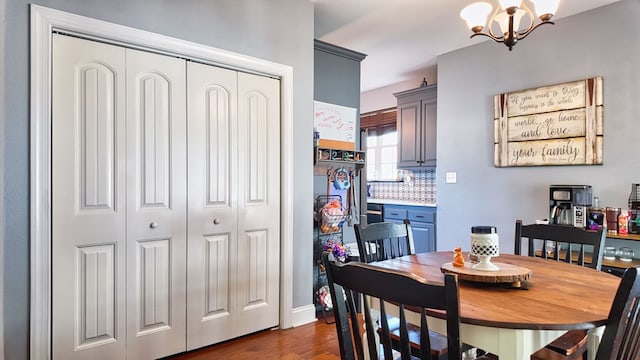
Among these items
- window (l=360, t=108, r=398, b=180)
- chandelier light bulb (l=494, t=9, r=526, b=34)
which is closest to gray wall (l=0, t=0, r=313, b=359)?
chandelier light bulb (l=494, t=9, r=526, b=34)

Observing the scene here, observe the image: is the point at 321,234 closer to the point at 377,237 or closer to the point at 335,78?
the point at 377,237

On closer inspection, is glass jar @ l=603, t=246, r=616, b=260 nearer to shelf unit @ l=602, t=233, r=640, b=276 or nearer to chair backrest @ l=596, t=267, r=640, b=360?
shelf unit @ l=602, t=233, r=640, b=276

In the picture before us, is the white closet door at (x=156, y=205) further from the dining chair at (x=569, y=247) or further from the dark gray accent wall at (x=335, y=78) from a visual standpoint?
the dining chair at (x=569, y=247)

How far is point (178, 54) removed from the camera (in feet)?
7.54

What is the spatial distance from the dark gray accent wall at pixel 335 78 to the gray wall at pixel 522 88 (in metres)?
1.24

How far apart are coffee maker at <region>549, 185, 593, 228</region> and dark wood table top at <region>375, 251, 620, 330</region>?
149cm

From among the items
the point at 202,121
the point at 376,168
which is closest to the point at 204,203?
the point at 202,121

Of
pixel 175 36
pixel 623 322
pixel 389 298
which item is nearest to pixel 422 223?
pixel 175 36

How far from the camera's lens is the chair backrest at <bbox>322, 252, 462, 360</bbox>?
85 cm

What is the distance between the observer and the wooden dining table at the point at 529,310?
3.43ft

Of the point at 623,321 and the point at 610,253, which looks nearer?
the point at 623,321

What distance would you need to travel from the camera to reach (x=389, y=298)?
3.12 ft

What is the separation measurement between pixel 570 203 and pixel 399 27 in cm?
217

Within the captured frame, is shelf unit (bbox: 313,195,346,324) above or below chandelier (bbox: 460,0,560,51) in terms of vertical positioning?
below
